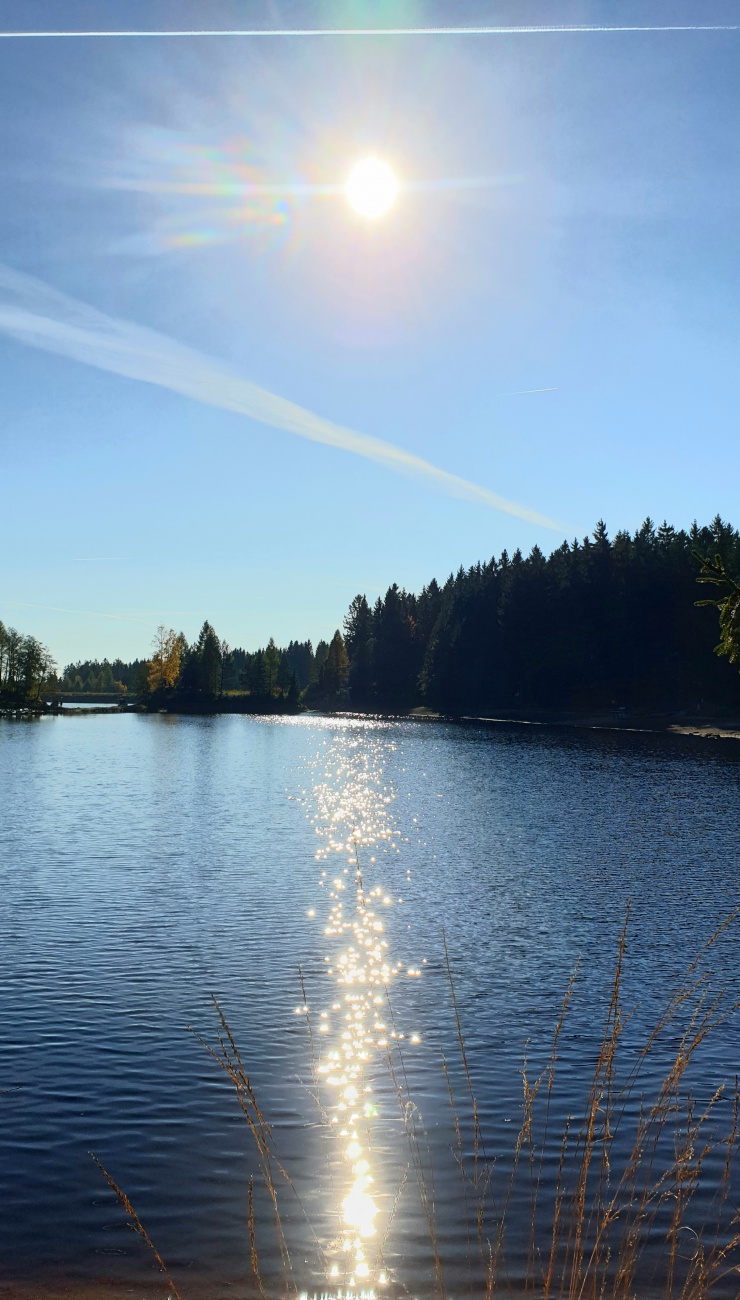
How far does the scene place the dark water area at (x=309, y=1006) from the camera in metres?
9.67

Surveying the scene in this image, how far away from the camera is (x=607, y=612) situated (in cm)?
12725

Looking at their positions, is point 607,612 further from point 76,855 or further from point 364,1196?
point 364,1196

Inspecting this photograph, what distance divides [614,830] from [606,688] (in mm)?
92882

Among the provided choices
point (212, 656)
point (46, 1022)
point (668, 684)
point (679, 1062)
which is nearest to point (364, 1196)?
point (679, 1062)

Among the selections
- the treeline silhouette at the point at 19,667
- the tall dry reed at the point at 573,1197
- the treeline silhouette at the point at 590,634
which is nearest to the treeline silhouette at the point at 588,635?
the treeline silhouette at the point at 590,634

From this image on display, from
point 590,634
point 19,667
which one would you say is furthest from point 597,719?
point 19,667

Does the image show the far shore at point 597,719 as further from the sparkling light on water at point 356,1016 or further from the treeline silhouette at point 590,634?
the sparkling light on water at point 356,1016

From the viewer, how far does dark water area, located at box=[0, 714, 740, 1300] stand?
9672 mm

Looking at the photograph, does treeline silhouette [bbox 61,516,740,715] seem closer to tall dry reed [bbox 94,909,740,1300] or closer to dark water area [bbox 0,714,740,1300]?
dark water area [bbox 0,714,740,1300]

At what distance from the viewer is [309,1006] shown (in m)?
17.3

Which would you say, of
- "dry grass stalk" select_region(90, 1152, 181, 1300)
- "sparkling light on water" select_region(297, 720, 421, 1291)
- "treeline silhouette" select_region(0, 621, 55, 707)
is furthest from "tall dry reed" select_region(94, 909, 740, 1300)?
"treeline silhouette" select_region(0, 621, 55, 707)

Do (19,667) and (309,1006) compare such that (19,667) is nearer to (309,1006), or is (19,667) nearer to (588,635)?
(588,635)

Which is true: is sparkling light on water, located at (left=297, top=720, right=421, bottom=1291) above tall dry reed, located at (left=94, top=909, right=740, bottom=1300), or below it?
below

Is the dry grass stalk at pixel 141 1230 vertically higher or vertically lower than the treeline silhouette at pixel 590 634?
lower
